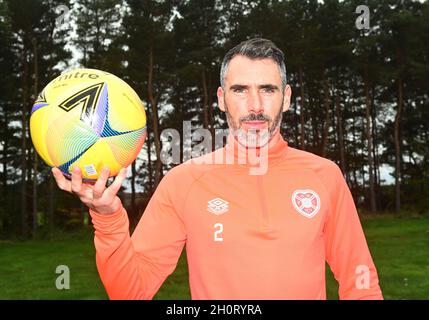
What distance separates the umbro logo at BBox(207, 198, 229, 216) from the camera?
3.32m

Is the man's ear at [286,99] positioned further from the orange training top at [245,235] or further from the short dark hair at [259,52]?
the orange training top at [245,235]

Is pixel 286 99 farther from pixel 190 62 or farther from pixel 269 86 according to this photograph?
pixel 190 62

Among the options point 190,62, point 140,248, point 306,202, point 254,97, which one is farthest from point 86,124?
point 190,62

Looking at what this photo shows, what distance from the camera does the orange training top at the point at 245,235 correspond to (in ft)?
10.4

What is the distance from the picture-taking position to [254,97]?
3320 millimetres

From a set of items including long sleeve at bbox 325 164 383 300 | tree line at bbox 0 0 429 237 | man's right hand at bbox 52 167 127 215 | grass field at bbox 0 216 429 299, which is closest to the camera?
man's right hand at bbox 52 167 127 215

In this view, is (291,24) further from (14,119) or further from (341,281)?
(341,281)

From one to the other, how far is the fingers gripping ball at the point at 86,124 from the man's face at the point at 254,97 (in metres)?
0.79

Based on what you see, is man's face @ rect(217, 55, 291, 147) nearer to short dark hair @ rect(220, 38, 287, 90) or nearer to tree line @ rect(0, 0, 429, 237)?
short dark hair @ rect(220, 38, 287, 90)

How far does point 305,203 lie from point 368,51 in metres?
41.1

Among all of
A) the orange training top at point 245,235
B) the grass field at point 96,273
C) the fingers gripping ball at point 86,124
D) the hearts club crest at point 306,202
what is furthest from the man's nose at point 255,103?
the grass field at point 96,273

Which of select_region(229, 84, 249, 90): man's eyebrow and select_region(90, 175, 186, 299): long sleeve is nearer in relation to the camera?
select_region(90, 175, 186, 299): long sleeve

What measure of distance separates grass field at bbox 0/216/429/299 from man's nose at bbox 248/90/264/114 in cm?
755

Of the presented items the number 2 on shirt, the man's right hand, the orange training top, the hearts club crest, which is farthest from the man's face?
the man's right hand
